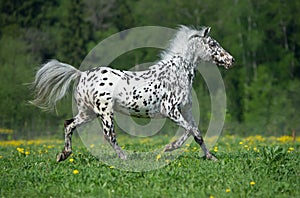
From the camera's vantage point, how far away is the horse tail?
12086mm

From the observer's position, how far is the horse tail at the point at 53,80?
12.1 meters

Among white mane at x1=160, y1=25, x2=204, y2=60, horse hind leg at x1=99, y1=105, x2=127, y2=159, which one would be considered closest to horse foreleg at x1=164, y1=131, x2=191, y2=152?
horse hind leg at x1=99, y1=105, x2=127, y2=159

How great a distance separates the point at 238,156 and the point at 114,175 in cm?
320

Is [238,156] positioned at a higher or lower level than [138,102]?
lower

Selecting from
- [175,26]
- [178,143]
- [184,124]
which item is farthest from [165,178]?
[175,26]

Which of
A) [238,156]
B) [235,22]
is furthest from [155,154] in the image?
[235,22]

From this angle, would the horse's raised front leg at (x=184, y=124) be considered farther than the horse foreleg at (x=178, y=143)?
No

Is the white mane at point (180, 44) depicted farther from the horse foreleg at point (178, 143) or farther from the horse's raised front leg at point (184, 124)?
the horse foreleg at point (178, 143)

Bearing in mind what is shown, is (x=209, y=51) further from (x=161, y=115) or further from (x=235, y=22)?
(x=235, y=22)

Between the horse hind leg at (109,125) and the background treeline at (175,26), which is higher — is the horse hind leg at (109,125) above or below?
below

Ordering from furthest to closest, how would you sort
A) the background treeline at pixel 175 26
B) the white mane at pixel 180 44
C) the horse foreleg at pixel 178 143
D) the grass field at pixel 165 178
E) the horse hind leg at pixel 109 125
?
the background treeline at pixel 175 26 → the white mane at pixel 180 44 → the horse foreleg at pixel 178 143 → the horse hind leg at pixel 109 125 → the grass field at pixel 165 178

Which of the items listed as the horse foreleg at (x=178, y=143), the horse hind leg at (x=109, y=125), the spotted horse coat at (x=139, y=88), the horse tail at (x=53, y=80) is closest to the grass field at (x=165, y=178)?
the horse hind leg at (x=109, y=125)

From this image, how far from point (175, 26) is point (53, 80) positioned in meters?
29.4

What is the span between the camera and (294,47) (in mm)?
43906
